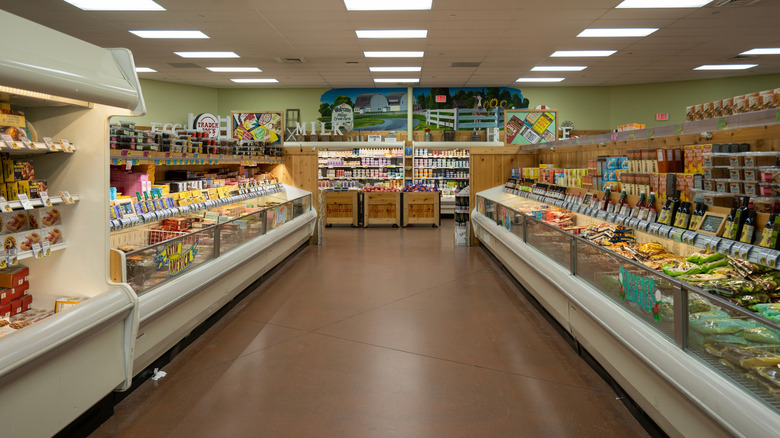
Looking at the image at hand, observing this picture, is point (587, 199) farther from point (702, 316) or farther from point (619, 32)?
point (619, 32)

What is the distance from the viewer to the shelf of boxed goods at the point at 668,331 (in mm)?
1926

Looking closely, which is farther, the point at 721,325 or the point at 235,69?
the point at 235,69

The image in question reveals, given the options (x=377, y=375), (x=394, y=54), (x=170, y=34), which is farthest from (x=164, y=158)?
(x=394, y=54)

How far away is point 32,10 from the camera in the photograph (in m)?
7.48

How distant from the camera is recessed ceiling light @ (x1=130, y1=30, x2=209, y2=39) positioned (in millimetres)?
8758

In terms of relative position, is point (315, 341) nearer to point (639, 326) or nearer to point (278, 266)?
point (639, 326)

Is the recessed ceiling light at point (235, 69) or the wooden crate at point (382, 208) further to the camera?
the recessed ceiling light at point (235, 69)

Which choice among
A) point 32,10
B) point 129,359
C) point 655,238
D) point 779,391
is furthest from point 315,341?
point 32,10

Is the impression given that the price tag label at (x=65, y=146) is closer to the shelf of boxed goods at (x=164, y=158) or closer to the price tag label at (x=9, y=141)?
the price tag label at (x=9, y=141)

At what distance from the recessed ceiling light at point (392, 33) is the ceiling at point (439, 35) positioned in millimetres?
197

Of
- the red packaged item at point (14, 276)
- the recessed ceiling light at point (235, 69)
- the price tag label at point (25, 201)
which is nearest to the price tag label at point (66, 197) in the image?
the price tag label at point (25, 201)

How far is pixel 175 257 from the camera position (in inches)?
147

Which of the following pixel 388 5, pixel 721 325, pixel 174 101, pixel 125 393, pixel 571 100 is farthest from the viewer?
pixel 571 100

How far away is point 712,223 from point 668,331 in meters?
0.92
